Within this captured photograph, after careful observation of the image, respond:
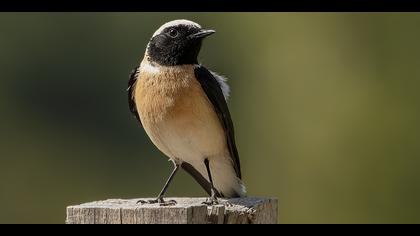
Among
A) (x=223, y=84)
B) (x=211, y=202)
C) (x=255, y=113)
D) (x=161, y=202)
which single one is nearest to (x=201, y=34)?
(x=223, y=84)

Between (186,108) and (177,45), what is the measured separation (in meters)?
0.60

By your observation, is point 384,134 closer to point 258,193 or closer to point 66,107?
point 258,193

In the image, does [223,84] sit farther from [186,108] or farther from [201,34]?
[186,108]

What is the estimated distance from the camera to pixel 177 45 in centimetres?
963

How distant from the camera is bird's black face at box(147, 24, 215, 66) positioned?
377 inches

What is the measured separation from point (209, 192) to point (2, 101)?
2052cm

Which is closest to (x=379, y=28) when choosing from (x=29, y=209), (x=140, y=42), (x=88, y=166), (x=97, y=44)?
(x=29, y=209)

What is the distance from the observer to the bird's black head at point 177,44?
959 centimetres

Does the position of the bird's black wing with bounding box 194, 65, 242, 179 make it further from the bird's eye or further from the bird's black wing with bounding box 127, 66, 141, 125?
the bird's black wing with bounding box 127, 66, 141, 125

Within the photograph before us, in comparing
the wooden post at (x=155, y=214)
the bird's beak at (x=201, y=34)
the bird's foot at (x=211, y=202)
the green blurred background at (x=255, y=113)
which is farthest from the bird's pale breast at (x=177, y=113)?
the green blurred background at (x=255, y=113)

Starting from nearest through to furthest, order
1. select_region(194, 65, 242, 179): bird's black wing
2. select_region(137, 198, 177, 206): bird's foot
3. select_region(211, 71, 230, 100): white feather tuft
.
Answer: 1. select_region(137, 198, 177, 206): bird's foot
2. select_region(194, 65, 242, 179): bird's black wing
3. select_region(211, 71, 230, 100): white feather tuft

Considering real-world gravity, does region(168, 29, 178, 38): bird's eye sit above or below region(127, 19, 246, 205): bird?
above

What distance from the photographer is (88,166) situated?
26.4m

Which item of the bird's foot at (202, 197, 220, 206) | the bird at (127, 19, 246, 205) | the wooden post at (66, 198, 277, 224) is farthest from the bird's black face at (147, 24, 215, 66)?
the wooden post at (66, 198, 277, 224)
